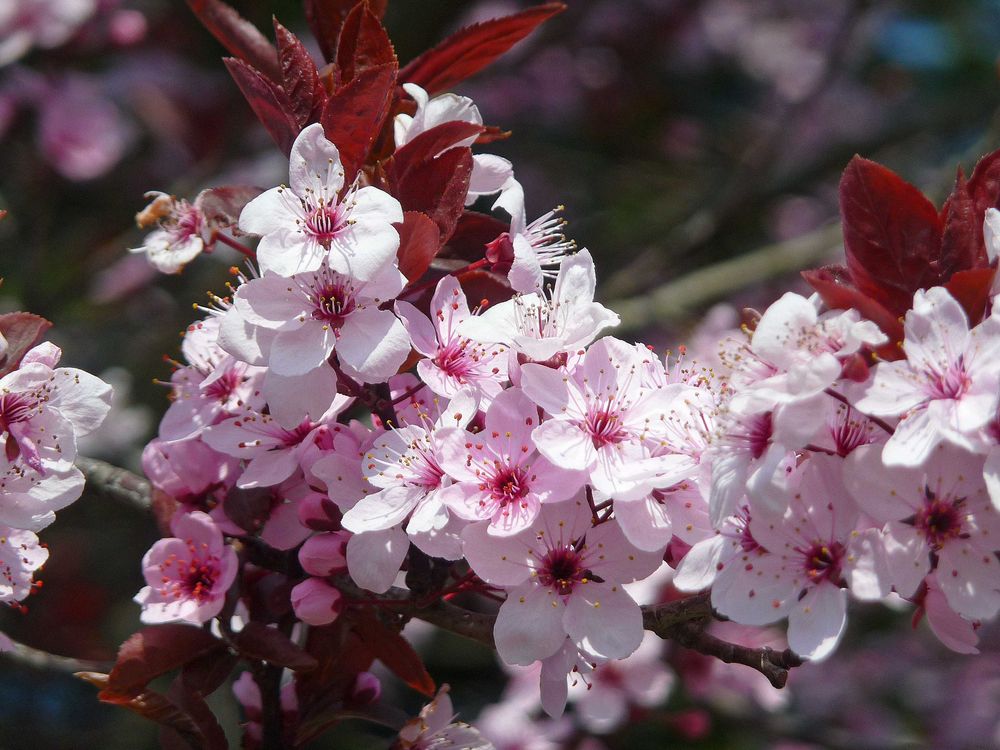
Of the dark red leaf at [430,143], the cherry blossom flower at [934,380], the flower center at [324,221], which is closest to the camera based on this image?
the cherry blossom flower at [934,380]

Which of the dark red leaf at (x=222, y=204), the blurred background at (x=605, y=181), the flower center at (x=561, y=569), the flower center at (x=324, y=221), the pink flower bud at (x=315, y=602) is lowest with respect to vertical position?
the blurred background at (x=605, y=181)

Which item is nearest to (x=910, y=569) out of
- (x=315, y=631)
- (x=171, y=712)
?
(x=315, y=631)

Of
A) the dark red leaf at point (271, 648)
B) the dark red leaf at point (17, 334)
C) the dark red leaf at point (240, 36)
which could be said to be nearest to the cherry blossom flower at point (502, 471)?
the dark red leaf at point (271, 648)

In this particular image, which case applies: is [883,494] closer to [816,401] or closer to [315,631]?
[816,401]

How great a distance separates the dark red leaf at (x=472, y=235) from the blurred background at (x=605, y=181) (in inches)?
40.8

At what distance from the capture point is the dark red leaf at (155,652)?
143 cm

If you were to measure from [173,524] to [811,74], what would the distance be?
16.5 ft

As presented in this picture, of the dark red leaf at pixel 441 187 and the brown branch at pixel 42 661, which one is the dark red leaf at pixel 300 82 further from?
the brown branch at pixel 42 661

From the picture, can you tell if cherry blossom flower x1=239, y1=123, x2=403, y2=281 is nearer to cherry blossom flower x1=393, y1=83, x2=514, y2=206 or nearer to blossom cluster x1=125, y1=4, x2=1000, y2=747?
blossom cluster x1=125, y1=4, x2=1000, y2=747

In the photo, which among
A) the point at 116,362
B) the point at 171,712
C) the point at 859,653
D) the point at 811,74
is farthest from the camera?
the point at 811,74

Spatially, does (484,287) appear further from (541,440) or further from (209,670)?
(209,670)

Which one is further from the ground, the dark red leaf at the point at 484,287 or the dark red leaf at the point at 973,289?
the dark red leaf at the point at 973,289

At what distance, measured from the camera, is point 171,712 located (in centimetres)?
145

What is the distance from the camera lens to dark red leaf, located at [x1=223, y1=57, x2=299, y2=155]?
1.46 metres
